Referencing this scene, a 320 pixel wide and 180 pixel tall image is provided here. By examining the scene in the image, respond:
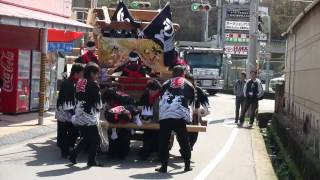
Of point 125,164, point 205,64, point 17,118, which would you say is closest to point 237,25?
point 205,64

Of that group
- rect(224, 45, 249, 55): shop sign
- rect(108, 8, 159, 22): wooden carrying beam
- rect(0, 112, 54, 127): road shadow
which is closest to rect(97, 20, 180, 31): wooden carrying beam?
rect(108, 8, 159, 22): wooden carrying beam

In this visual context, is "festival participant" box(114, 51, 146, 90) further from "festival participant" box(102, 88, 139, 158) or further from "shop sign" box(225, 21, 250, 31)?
"shop sign" box(225, 21, 250, 31)

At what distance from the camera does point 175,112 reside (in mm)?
10031

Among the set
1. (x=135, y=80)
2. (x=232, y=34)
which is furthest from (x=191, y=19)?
(x=135, y=80)

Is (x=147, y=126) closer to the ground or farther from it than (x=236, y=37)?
closer to the ground

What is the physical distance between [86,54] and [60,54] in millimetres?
11733

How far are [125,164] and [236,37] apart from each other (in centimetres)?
4478

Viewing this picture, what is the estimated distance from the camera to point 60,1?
2214cm

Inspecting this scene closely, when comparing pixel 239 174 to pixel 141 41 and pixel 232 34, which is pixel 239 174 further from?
pixel 232 34

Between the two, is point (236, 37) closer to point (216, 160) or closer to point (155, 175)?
point (216, 160)

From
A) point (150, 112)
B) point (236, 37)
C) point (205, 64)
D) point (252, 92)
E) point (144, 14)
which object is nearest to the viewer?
point (150, 112)

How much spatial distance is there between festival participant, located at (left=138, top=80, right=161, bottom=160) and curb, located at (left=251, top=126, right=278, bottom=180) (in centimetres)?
208

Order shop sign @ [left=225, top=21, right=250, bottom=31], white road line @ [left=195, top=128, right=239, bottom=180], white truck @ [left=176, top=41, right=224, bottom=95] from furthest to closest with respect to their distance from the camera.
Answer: shop sign @ [left=225, top=21, right=250, bottom=31], white truck @ [left=176, top=41, right=224, bottom=95], white road line @ [left=195, top=128, right=239, bottom=180]

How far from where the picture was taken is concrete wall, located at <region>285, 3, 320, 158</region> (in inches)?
425
